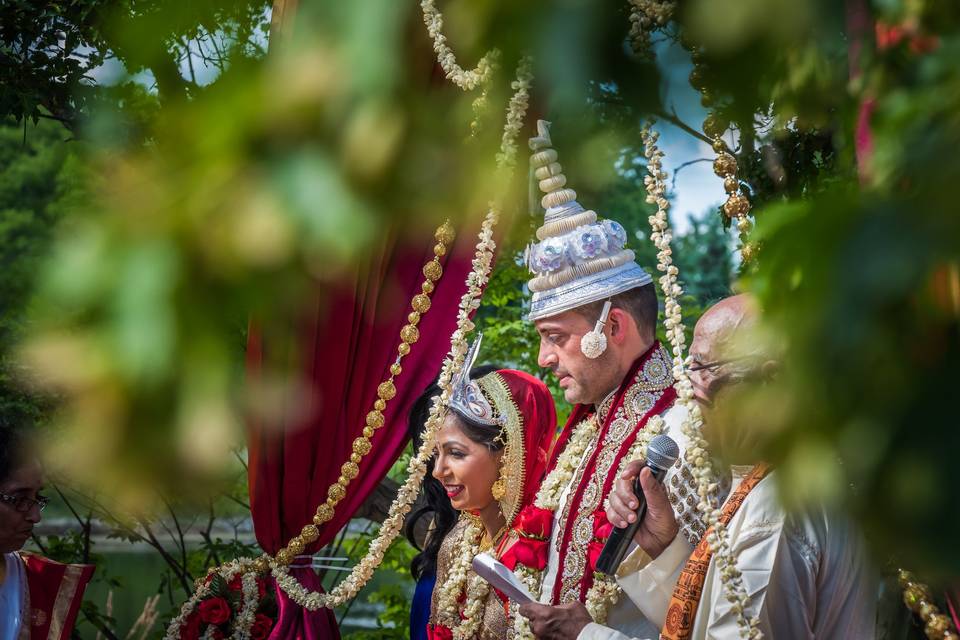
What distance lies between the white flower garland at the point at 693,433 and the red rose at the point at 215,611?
1.80 meters

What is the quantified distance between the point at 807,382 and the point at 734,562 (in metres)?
1.42

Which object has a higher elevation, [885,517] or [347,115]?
[347,115]

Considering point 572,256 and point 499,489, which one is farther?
point 499,489

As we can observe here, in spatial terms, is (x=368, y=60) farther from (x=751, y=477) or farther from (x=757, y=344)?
(x=751, y=477)

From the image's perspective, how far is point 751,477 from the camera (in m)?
2.44

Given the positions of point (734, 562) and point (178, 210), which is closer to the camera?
point (178, 210)

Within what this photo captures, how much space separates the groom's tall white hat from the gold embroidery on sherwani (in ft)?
0.79

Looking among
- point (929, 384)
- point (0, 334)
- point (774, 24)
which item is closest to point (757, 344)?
point (929, 384)

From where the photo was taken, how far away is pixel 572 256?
3.05 m

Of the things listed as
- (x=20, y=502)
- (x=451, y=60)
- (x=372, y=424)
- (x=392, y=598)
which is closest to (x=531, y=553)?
(x=372, y=424)

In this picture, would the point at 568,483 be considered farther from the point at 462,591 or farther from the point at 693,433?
the point at 693,433

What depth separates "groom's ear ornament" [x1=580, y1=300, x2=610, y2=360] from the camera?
3.01 meters

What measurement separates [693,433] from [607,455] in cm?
60

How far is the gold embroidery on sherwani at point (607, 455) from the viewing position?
2932mm
